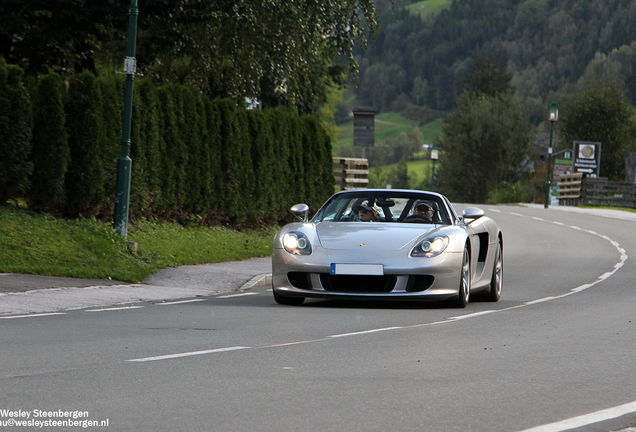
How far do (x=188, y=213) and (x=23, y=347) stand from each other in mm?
12661

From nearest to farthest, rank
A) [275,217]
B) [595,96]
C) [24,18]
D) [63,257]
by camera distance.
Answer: [63,257], [24,18], [275,217], [595,96]

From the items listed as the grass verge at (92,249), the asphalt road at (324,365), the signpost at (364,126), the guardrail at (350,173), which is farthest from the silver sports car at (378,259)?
the signpost at (364,126)

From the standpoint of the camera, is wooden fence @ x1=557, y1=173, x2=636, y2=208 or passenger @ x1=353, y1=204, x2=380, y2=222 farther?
wooden fence @ x1=557, y1=173, x2=636, y2=208

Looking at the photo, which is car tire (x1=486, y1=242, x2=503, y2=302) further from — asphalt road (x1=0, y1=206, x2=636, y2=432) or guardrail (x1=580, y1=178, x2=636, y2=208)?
guardrail (x1=580, y1=178, x2=636, y2=208)

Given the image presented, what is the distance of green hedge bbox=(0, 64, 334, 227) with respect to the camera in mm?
15555

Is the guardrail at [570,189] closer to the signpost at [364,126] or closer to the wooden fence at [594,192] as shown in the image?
the wooden fence at [594,192]

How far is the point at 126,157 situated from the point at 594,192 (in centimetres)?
4812

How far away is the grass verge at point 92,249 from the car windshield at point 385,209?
320 centimetres

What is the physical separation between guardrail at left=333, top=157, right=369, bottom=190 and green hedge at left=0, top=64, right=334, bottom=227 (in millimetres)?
8943

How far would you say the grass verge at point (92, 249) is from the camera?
13.3m

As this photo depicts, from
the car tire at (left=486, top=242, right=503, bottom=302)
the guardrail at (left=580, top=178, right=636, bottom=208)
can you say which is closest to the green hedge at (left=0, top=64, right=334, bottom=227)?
the car tire at (left=486, top=242, right=503, bottom=302)

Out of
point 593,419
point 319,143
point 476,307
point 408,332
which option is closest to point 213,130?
point 319,143

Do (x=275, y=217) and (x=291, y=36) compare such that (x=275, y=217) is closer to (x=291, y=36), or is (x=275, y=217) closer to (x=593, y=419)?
(x=291, y=36)

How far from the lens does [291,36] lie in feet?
68.3
